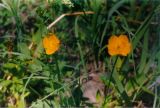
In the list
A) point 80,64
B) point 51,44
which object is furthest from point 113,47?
point 80,64

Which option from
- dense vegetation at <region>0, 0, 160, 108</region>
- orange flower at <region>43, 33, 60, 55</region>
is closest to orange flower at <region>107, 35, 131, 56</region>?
dense vegetation at <region>0, 0, 160, 108</region>

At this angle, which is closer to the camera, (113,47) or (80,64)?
(113,47)

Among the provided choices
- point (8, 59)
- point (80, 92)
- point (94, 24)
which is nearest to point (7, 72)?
point (8, 59)

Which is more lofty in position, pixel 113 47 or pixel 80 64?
pixel 113 47

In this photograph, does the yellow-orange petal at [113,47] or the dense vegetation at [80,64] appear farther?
the dense vegetation at [80,64]

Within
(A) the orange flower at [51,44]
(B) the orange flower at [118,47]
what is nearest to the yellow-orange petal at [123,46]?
(B) the orange flower at [118,47]

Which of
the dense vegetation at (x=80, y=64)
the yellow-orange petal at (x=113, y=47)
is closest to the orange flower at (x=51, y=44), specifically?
the dense vegetation at (x=80, y=64)

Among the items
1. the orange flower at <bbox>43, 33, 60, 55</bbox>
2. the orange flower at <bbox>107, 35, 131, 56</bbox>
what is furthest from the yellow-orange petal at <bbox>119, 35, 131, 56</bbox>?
the orange flower at <bbox>43, 33, 60, 55</bbox>

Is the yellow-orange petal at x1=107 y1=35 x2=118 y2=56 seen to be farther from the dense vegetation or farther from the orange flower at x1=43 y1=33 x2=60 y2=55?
the orange flower at x1=43 y1=33 x2=60 y2=55

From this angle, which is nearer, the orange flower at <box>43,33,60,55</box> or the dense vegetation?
the orange flower at <box>43,33,60,55</box>

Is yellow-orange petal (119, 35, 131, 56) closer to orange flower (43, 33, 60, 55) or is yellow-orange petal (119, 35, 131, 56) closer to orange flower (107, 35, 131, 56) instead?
orange flower (107, 35, 131, 56)

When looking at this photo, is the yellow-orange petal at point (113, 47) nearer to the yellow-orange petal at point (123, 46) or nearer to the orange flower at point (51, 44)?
the yellow-orange petal at point (123, 46)

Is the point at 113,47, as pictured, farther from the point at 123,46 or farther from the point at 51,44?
the point at 51,44
